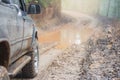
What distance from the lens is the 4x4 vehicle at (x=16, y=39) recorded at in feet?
17.1

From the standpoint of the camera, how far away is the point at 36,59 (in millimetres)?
8516

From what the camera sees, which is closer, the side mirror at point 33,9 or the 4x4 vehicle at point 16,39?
the 4x4 vehicle at point 16,39

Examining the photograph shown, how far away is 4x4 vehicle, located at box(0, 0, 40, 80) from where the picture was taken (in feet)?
17.1

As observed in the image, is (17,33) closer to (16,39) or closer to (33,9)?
(16,39)

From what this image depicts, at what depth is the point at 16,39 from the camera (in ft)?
19.6

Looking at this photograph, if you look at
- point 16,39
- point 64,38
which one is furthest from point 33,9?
point 64,38

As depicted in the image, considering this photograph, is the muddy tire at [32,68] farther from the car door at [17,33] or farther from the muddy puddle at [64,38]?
the muddy puddle at [64,38]

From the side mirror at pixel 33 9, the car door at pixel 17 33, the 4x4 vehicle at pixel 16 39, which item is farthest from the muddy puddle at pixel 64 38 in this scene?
→ the car door at pixel 17 33

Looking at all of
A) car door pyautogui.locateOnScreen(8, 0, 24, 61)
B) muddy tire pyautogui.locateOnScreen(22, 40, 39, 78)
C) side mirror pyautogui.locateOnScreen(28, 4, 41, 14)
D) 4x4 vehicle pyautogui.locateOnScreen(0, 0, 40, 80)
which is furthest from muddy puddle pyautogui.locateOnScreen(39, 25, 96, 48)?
car door pyautogui.locateOnScreen(8, 0, 24, 61)

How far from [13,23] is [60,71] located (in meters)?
3.95

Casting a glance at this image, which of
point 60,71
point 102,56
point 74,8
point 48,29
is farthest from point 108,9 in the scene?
point 60,71

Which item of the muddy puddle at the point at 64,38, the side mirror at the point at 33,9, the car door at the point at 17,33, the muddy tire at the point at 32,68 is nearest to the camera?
the car door at the point at 17,33

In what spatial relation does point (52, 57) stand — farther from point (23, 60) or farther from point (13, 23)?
point (13, 23)

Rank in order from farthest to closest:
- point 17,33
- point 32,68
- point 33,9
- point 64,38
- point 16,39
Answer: point 64,38
point 32,68
point 33,9
point 17,33
point 16,39
